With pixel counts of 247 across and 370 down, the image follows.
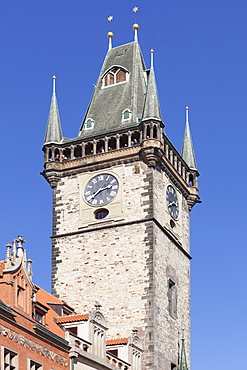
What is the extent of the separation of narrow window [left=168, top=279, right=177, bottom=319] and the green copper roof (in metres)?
8.58

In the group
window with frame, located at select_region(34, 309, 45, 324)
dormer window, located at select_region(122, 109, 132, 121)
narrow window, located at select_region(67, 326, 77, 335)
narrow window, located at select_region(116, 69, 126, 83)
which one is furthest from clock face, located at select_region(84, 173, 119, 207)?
window with frame, located at select_region(34, 309, 45, 324)

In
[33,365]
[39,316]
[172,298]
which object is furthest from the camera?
[172,298]

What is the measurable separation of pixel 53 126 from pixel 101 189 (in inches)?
214

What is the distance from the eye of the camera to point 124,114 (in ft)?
166

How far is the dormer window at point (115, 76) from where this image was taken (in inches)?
2100

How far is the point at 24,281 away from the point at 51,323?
379 centimetres

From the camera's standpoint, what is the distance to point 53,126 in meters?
51.3

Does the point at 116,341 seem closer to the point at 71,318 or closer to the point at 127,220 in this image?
the point at 71,318

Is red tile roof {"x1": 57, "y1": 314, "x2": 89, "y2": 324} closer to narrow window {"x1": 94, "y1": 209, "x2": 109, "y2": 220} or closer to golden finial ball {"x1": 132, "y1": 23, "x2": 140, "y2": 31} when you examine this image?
narrow window {"x1": 94, "y1": 209, "x2": 109, "y2": 220}

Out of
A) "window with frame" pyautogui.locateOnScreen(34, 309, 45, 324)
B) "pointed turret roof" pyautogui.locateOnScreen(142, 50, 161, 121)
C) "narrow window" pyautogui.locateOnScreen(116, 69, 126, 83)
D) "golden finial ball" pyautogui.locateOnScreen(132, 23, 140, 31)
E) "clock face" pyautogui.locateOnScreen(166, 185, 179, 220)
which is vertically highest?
"golden finial ball" pyautogui.locateOnScreen(132, 23, 140, 31)

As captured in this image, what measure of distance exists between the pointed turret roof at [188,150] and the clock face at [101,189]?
6.55 metres

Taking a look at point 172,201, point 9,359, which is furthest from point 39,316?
point 172,201

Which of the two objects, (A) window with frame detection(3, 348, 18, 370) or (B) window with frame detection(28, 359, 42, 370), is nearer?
(A) window with frame detection(3, 348, 18, 370)

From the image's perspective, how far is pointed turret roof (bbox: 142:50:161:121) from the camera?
159 ft
